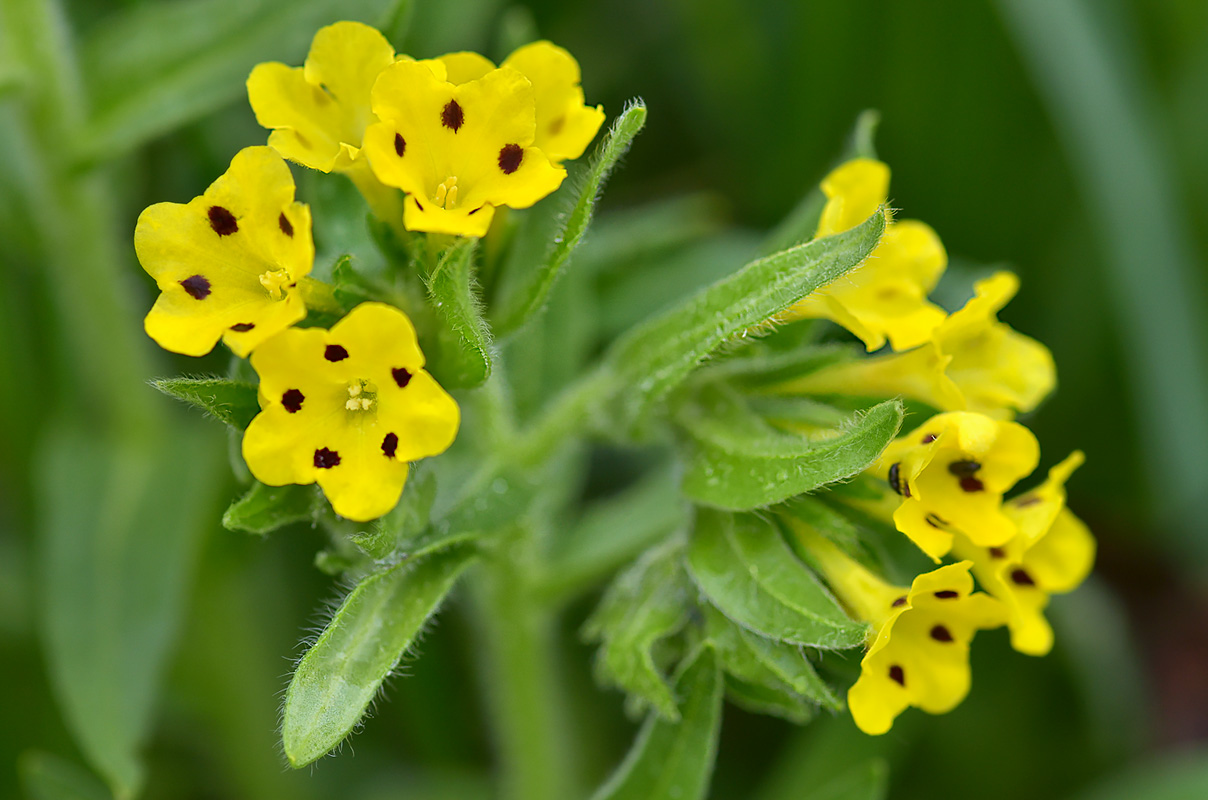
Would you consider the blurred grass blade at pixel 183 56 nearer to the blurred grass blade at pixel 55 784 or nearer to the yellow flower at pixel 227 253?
the yellow flower at pixel 227 253

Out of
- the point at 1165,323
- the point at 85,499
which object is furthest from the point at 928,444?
the point at 85,499

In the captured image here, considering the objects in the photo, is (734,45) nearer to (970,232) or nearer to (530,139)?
(970,232)

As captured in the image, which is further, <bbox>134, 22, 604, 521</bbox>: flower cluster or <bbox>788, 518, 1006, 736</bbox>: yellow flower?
<bbox>788, 518, 1006, 736</bbox>: yellow flower

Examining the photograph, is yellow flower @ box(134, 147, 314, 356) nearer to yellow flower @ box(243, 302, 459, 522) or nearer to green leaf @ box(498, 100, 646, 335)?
yellow flower @ box(243, 302, 459, 522)

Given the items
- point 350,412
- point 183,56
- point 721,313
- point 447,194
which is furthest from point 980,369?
point 183,56

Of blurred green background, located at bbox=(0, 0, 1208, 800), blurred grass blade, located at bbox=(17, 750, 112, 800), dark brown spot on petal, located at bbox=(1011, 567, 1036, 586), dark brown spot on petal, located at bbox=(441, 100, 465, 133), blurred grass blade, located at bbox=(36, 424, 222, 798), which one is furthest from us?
blurred green background, located at bbox=(0, 0, 1208, 800)

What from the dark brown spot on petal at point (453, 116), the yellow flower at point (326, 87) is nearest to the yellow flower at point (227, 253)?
the yellow flower at point (326, 87)

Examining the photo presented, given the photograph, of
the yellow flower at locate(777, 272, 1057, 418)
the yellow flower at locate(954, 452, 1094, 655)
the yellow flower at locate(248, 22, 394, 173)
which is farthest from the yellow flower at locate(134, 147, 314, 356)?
the yellow flower at locate(954, 452, 1094, 655)
